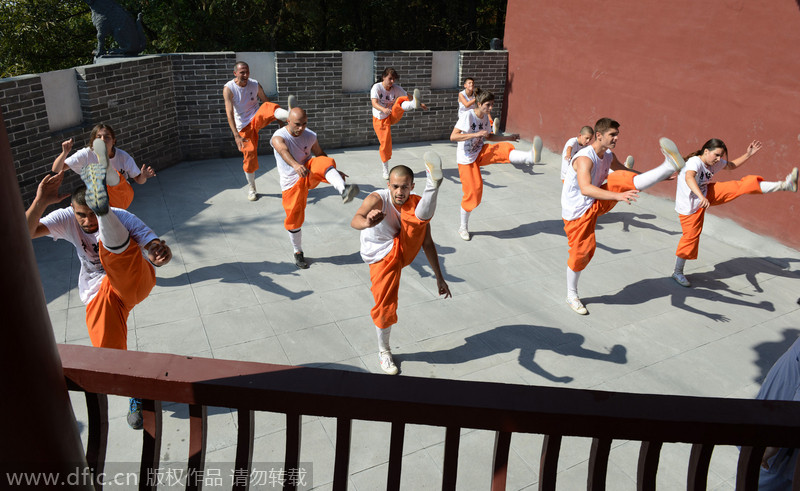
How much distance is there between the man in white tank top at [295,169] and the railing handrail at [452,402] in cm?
502

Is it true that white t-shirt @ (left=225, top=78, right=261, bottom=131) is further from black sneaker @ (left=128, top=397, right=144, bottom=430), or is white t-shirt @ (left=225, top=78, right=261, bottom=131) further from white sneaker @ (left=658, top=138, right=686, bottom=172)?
white sneaker @ (left=658, top=138, right=686, bottom=172)

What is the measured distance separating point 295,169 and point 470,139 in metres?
2.43

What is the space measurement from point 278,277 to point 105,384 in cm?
520

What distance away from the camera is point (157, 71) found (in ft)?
32.8

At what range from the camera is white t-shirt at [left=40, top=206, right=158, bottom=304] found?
408 centimetres

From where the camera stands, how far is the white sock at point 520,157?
7.12 metres

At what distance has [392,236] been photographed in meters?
4.86

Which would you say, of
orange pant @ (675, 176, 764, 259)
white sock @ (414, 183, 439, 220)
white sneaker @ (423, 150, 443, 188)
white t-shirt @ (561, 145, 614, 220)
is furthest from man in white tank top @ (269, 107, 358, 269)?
orange pant @ (675, 176, 764, 259)

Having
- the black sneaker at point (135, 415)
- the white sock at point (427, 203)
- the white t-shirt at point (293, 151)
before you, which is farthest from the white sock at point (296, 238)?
the black sneaker at point (135, 415)

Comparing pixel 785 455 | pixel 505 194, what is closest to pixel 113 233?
pixel 785 455

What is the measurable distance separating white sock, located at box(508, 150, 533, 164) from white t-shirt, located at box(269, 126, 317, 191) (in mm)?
2500

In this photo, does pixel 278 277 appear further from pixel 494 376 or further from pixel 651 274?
pixel 651 274

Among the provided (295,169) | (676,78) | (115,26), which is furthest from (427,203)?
(115,26)

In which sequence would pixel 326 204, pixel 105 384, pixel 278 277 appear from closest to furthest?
pixel 105 384
pixel 278 277
pixel 326 204
